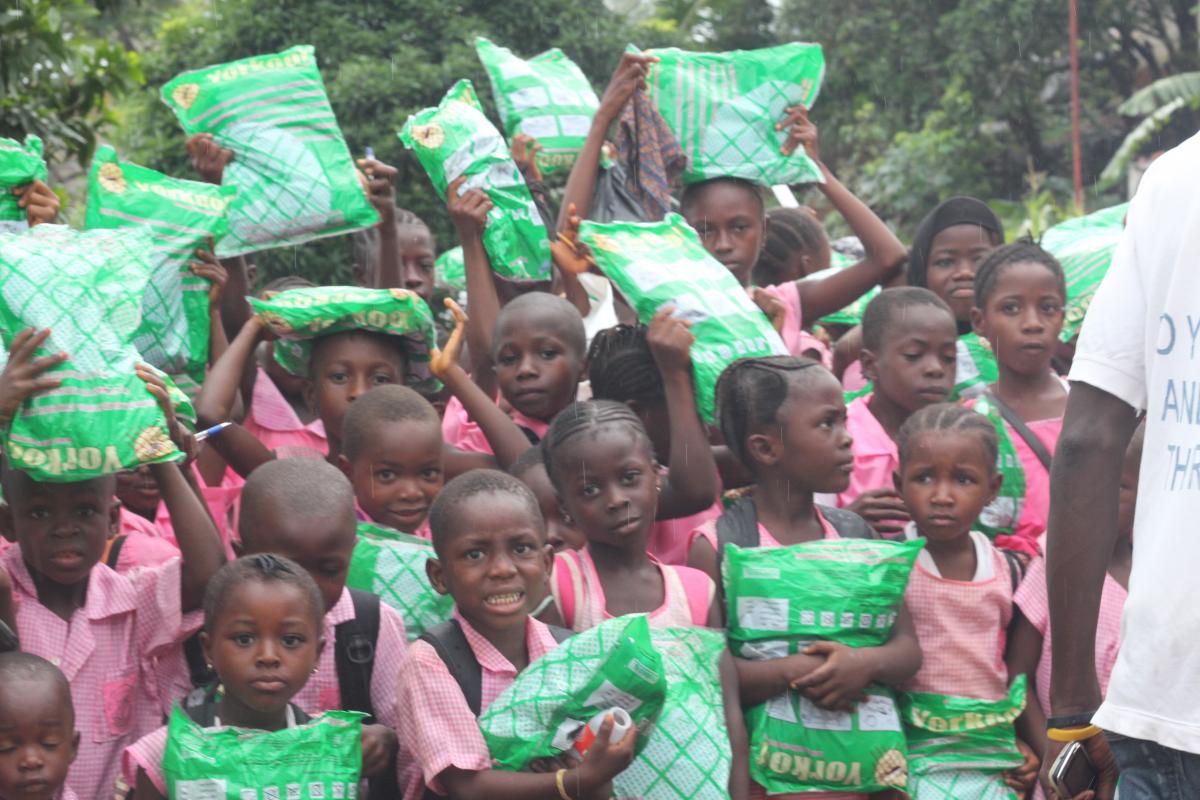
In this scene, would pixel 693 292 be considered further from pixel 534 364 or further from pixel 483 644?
pixel 483 644

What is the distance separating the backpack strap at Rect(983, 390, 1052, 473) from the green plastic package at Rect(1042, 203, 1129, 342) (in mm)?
542

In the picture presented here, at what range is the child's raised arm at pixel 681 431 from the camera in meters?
4.40

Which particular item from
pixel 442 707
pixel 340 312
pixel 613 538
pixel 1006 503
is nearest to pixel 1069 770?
pixel 442 707

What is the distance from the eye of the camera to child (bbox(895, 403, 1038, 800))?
4043mm

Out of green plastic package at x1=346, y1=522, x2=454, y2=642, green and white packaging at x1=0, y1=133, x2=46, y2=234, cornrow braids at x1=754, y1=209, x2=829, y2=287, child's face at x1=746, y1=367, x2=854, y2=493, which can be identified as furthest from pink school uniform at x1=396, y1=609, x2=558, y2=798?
cornrow braids at x1=754, y1=209, x2=829, y2=287

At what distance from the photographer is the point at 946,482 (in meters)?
4.23

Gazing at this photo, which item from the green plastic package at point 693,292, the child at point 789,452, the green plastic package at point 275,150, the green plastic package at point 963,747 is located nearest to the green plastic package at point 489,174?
the green plastic package at point 275,150

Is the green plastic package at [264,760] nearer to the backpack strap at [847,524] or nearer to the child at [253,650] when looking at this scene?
the child at [253,650]

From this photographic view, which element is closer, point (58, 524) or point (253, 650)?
point (253, 650)

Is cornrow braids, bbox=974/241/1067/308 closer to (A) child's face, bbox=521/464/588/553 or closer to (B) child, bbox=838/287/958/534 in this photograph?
(B) child, bbox=838/287/958/534

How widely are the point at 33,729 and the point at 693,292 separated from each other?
2.08m

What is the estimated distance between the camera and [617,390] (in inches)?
192

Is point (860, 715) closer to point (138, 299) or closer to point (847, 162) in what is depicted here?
point (138, 299)

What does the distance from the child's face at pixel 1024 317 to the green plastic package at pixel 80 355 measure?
237cm
